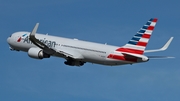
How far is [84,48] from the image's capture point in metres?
105

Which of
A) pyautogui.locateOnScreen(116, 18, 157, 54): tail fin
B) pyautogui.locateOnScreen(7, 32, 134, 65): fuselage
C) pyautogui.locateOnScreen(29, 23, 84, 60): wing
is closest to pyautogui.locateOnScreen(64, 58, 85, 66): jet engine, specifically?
pyautogui.locateOnScreen(29, 23, 84, 60): wing

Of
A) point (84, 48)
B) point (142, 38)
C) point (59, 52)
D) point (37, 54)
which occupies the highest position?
Result: point (142, 38)

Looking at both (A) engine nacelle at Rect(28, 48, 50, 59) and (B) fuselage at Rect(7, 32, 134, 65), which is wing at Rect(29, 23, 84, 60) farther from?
(A) engine nacelle at Rect(28, 48, 50, 59)

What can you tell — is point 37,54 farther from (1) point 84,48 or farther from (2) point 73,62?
(1) point 84,48

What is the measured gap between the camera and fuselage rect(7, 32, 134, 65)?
102375mm

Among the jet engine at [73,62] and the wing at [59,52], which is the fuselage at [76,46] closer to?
the wing at [59,52]

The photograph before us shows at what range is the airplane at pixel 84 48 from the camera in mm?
99938

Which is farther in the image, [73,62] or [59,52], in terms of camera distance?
[73,62]

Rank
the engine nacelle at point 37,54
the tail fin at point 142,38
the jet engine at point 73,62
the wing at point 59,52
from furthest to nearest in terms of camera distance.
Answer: the jet engine at point 73,62
the engine nacelle at point 37,54
the wing at point 59,52
the tail fin at point 142,38

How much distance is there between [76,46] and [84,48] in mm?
1826

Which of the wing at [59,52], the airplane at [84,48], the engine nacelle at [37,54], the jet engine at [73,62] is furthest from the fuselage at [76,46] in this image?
the engine nacelle at [37,54]

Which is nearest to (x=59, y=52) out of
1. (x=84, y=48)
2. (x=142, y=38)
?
(x=84, y=48)

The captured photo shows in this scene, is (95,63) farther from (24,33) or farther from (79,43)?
(24,33)

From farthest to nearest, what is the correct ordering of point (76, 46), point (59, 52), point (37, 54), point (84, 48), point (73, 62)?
1. point (73, 62)
2. point (76, 46)
3. point (37, 54)
4. point (84, 48)
5. point (59, 52)
